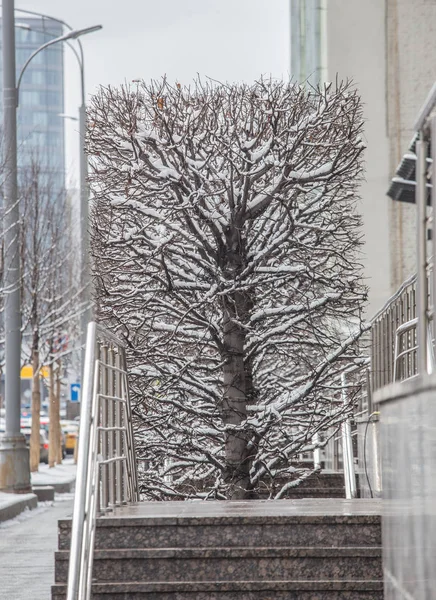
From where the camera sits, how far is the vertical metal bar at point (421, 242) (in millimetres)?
4254

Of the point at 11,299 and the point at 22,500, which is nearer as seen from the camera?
the point at 22,500

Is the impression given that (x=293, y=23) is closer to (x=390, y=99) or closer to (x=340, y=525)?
(x=390, y=99)

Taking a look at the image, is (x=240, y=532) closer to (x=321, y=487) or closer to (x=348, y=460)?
(x=348, y=460)

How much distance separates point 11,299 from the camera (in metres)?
22.1

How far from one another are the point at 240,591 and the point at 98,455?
1.03 meters

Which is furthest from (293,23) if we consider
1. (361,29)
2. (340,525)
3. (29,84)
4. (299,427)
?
(29,84)

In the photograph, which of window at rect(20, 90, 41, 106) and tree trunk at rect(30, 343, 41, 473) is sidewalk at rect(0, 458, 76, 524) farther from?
window at rect(20, 90, 41, 106)

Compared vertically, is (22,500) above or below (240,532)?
below

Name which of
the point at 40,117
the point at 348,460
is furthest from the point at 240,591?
the point at 40,117

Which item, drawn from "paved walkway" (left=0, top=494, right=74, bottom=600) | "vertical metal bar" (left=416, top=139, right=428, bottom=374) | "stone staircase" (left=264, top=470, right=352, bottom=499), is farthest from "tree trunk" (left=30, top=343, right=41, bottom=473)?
"vertical metal bar" (left=416, top=139, right=428, bottom=374)

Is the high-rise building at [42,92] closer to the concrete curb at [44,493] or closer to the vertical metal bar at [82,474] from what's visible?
the concrete curb at [44,493]

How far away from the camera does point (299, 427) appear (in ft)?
37.6

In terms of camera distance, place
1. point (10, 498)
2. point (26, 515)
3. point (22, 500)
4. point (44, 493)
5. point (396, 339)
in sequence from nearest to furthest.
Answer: point (396, 339)
point (26, 515)
point (22, 500)
point (10, 498)
point (44, 493)

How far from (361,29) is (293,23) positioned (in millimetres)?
18975
